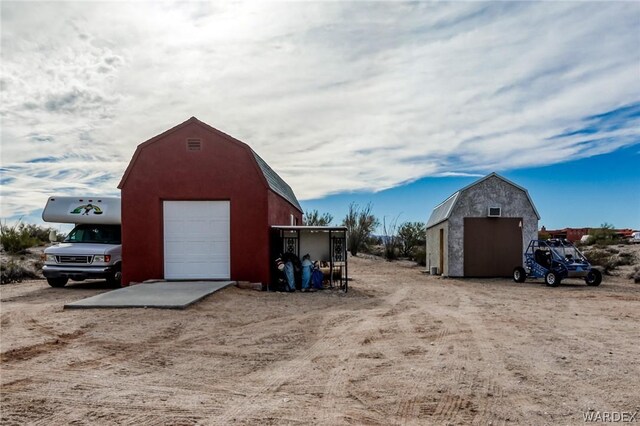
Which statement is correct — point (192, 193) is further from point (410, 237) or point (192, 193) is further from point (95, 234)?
point (410, 237)

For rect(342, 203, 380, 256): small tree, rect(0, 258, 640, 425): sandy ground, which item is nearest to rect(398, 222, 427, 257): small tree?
rect(342, 203, 380, 256): small tree

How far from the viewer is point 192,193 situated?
47.2 ft

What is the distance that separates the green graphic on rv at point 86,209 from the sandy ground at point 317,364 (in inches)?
182

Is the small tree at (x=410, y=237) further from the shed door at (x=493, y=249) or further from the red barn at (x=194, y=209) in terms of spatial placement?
the red barn at (x=194, y=209)

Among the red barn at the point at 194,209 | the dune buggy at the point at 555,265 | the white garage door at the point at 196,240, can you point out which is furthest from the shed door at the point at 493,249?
the white garage door at the point at 196,240

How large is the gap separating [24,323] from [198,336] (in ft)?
11.3

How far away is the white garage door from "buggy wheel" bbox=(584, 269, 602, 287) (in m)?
11.7

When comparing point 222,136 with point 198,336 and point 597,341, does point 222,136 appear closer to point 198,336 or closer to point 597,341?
point 198,336

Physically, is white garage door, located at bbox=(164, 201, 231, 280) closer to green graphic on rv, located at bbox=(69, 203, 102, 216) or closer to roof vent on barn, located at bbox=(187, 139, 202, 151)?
roof vent on barn, located at bbox=(187, 139, 202, 151)

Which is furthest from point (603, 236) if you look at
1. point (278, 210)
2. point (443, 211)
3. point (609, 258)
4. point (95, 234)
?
point (95, 234)

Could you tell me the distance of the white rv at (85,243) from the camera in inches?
568

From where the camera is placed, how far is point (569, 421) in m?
4.08

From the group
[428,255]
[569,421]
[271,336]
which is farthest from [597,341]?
[428,255]

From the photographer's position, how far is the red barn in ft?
46.9
